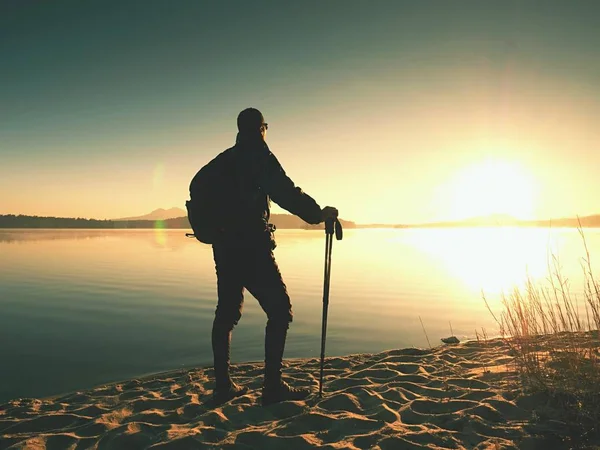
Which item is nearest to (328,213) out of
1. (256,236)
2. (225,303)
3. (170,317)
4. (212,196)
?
(256,236)

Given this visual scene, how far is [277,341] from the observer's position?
16.7 ft

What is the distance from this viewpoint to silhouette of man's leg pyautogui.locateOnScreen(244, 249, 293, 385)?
502 cm

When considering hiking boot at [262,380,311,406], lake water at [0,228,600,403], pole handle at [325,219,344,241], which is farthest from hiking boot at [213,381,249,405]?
lake water at [0,228,600,403]

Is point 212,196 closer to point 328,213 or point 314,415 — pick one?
point 328,213

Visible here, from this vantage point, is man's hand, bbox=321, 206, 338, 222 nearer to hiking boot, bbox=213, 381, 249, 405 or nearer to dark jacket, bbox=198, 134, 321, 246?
dark jacket, bbox=198, 134, 321, 246

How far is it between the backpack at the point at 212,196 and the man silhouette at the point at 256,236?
55 millimetres

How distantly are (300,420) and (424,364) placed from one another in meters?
2.95

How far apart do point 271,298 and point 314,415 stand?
1307 millimetres

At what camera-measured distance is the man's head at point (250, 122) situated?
5.07 meters

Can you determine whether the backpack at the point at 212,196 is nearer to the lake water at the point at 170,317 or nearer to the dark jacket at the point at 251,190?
the dark jacket at the point at 251,190

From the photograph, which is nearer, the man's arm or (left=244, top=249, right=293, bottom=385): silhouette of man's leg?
the man's arm

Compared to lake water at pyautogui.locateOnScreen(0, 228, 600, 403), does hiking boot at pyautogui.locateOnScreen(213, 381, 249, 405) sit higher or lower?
higher

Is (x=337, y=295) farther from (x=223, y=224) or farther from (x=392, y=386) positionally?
(x=223, y=224)

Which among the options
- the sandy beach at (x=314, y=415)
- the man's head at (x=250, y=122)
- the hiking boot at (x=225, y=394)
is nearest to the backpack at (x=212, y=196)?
the man's head at (x=250, y=122)
